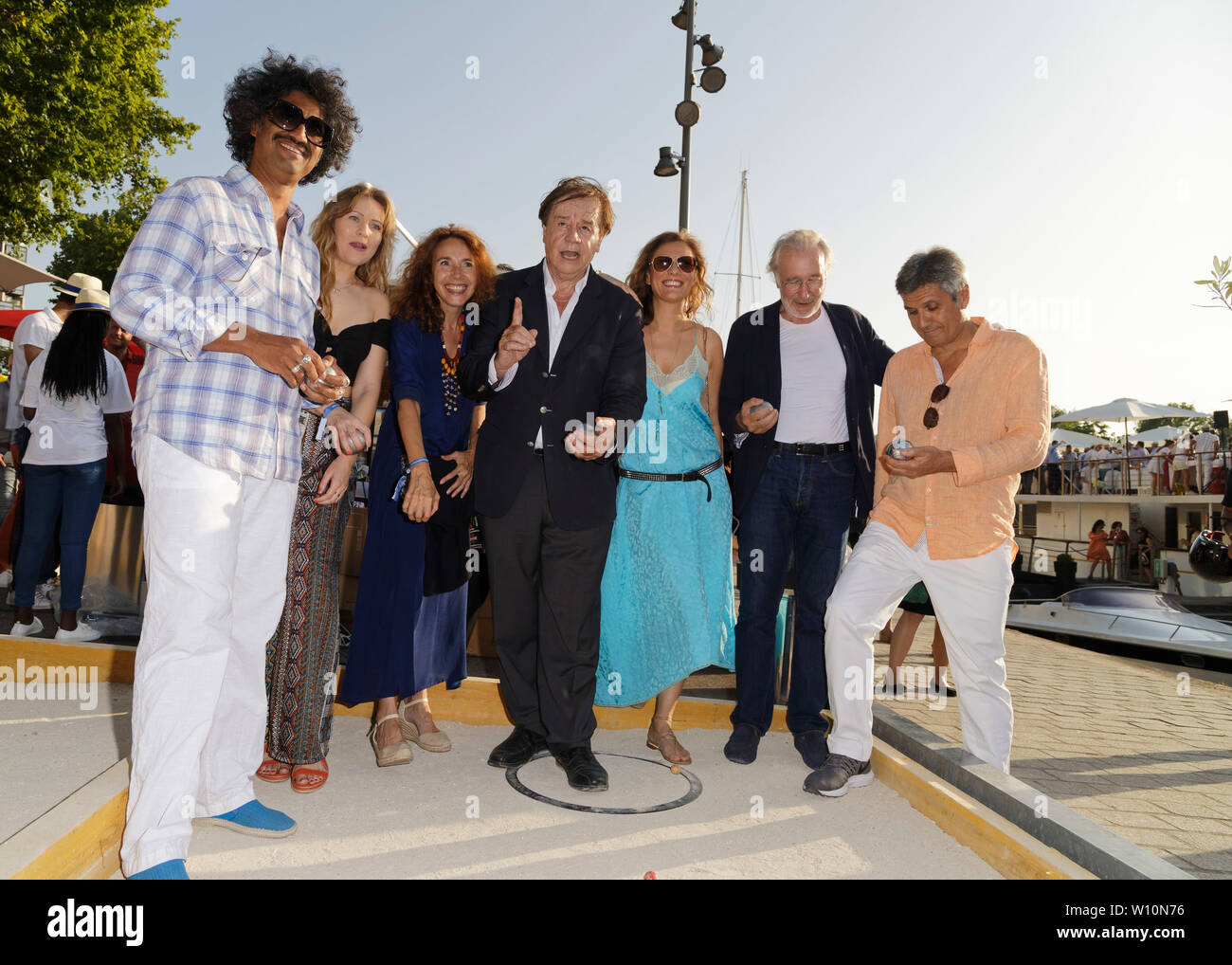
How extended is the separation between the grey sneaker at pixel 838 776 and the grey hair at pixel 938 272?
193cm

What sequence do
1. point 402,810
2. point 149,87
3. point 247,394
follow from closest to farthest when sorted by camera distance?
point 247,394
point 402,810
point 149,87

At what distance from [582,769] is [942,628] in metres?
1.57

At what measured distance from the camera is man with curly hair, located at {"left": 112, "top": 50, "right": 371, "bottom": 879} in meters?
2.29

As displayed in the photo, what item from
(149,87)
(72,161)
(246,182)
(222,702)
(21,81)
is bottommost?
(222,702)

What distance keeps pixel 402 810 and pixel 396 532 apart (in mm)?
1136

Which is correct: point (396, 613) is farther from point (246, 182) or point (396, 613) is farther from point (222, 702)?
point (246, 182)

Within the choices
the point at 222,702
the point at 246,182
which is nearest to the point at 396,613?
the point at 222,702

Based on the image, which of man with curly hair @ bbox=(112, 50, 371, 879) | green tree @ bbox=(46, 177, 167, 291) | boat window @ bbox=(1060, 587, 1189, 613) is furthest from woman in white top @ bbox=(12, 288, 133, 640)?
green tree @ bbox=(46, 177, 167, 291)

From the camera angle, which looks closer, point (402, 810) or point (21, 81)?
point (402, 810)

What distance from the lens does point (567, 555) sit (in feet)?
11.4

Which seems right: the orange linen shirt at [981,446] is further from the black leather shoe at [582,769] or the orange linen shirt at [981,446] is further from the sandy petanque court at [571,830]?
the black leather shoe at [582,769]

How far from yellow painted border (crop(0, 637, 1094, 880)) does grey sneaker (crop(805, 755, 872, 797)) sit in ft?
0.43

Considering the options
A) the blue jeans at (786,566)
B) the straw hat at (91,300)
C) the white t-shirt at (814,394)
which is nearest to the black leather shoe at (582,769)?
the blue jeans at (786,566)

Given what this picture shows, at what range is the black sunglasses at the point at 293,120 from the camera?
8.52ft
